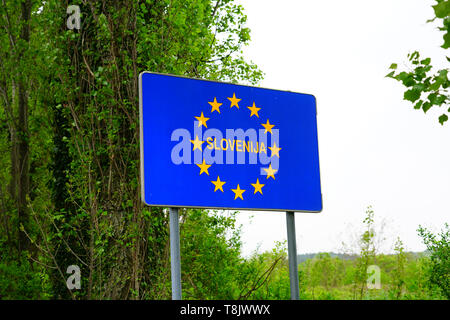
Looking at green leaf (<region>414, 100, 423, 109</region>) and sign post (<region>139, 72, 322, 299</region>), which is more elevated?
green leaf (<region>414, 100, 423, 109</region>)

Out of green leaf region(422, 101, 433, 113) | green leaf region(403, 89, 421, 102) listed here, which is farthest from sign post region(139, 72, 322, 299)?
green leaf region(422, 101, 433, 113)

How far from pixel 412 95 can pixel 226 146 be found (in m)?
2.62

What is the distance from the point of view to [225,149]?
3.74m

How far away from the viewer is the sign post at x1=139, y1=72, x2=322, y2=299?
139 inches

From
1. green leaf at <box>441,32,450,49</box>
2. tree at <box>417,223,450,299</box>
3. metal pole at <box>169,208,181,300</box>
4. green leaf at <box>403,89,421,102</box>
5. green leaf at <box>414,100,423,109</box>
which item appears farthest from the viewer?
tree at <box>417,223,450,299</box>

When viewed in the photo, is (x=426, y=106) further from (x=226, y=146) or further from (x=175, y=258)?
(x=175, y=258)

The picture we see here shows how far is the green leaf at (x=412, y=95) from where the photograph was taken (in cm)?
564

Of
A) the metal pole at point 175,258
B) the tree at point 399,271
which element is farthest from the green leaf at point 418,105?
the tree at point 399,271

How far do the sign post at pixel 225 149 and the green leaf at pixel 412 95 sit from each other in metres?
1.85

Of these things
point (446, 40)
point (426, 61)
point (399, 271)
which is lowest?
point (399, 271)

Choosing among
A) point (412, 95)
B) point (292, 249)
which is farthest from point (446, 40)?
point (292, 249)

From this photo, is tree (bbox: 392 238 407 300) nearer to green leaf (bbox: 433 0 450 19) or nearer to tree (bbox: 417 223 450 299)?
tree (bbox: 417 223 450 299)

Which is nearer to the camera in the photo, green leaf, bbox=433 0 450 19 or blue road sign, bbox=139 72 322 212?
blue road sign, bbox=139 72 322 212
